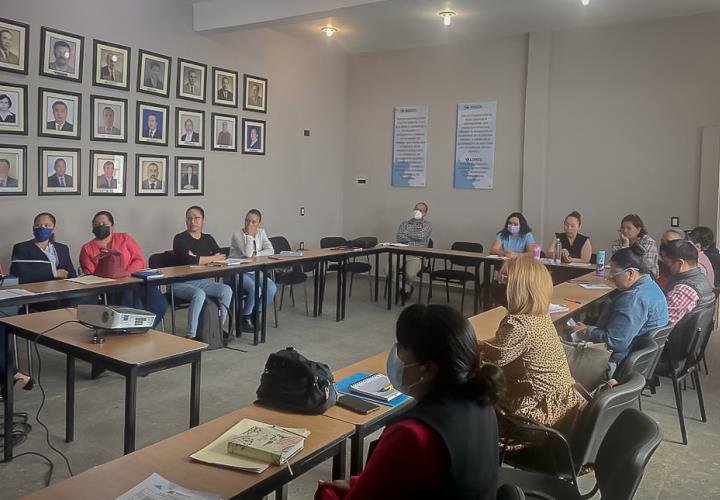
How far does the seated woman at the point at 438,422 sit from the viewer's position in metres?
1.33

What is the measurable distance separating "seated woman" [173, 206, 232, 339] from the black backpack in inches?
125

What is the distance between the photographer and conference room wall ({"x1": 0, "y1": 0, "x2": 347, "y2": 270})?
558cm

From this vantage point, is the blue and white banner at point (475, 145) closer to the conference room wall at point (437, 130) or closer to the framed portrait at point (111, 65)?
the conference room wall at point (437, 130)

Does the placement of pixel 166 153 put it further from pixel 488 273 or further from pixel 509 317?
pixel 509 317

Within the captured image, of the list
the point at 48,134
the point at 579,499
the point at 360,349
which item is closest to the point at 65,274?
the point at 48,134

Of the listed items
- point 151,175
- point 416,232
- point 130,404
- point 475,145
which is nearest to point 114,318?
point 130,404

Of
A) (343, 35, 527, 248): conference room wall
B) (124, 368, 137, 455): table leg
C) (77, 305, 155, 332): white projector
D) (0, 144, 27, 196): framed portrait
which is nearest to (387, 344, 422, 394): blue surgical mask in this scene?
(124, 368, 137, 455): table leg

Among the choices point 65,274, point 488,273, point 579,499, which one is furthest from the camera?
point 488,273

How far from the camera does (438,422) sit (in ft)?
4.45

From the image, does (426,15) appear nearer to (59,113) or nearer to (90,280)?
(59,113)

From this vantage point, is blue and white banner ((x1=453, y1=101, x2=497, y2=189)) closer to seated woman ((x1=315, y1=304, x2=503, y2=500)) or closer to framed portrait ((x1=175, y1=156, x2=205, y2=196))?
framed portrait ((x1=175, y1=156, x2=205, y2=196))

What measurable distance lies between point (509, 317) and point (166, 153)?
5.18 metres

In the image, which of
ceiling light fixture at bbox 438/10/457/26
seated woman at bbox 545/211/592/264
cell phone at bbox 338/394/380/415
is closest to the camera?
cell phone at bbox 338/394/380/415

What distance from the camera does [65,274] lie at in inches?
202
